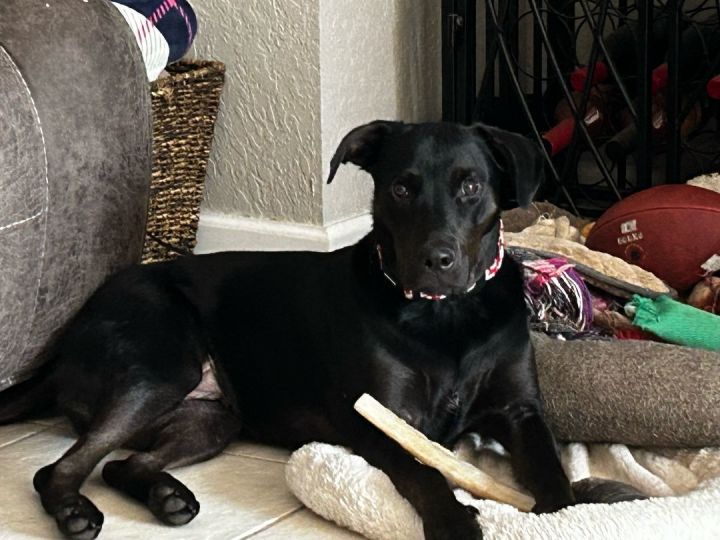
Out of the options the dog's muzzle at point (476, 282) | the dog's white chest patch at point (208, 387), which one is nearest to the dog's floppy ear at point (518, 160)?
the dog's muzzle at point (476, 282)

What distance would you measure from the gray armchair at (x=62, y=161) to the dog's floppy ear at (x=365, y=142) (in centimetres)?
57

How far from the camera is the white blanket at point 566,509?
1759 millimetres

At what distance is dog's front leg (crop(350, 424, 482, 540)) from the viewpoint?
70.6 inches

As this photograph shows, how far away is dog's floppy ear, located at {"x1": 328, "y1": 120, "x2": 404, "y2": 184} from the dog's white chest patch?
19.0 inches

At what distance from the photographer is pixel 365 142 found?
88.1 inches

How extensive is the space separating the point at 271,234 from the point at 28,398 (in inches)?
42.1

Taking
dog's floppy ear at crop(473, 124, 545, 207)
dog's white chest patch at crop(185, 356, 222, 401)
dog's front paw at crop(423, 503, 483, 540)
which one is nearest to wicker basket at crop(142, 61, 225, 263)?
dog's white chest patch at crop(185, 356, 222, 401)

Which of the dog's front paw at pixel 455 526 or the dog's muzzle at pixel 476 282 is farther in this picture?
the dog's muzzle at pixel 476 282

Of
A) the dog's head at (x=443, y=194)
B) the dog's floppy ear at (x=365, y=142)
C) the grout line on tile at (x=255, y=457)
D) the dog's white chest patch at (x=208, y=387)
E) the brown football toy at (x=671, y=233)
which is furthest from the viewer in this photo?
the brown football toy at (x=671, y=233)

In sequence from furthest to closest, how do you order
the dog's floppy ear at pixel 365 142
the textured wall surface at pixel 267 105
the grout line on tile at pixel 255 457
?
the textured wall surface at pixel 267 105 < the grout line on tile at pixel 255 457 < the dog's floppy ear at pixel 365 142

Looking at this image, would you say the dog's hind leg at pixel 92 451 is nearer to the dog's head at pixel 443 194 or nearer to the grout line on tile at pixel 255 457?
the grout line on tile at pixel 255 457

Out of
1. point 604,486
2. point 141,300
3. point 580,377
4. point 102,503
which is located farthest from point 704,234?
point 102,503

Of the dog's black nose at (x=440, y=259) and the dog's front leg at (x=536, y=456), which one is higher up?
the dog's black nose at (x=440, y=259)

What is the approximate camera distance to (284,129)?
333cm
